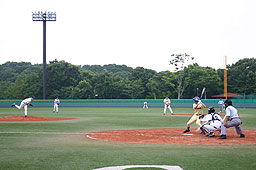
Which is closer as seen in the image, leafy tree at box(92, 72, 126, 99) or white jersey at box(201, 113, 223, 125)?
white jersey at box(201, 113, 223, 125)

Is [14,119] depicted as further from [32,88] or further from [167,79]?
[32,88]

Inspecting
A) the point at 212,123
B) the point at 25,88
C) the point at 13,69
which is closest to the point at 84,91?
the point at 25,88

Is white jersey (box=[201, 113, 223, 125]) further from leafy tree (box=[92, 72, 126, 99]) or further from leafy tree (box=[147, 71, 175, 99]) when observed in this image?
leafy tree (box=[92, 72, 126, 99])

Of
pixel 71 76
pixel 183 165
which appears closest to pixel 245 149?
pixel 183 165

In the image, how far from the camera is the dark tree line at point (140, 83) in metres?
83.4

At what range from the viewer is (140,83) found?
89625mm

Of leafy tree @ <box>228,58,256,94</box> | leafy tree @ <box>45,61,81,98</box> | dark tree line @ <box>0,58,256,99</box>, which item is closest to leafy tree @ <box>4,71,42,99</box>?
dark tree line @ <box>0,58,256,99</box>

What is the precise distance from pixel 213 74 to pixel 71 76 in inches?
1670

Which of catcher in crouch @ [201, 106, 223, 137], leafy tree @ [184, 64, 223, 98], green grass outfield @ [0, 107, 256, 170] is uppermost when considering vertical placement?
leafy tree @ [184, 64, 223, 98]

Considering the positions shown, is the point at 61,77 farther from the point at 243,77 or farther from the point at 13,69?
the point at 243,77

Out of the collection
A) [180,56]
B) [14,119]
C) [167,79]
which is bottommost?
[14,119]

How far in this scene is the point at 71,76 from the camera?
99062mm

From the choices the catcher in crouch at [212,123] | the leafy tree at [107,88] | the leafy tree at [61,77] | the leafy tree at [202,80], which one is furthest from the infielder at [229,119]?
the leafy tree at [61,77]

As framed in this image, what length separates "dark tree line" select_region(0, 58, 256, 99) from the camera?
8344cm
